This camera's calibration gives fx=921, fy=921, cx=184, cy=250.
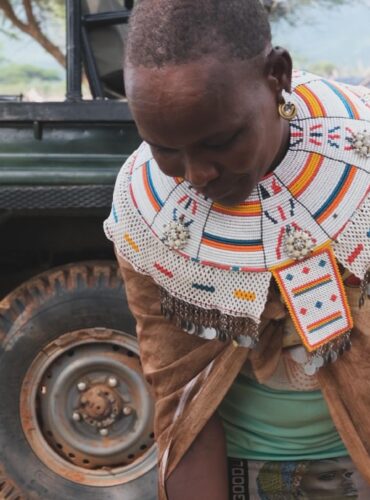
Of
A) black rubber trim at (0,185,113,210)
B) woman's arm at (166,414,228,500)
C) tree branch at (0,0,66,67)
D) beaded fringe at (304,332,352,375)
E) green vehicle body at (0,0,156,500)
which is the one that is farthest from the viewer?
tree branch at (0,0,66,67)

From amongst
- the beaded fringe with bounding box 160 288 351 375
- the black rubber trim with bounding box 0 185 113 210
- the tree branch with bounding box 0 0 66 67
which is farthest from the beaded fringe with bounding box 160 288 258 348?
the tree branch with bounding box 0 0 66 67

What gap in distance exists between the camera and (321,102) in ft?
5.01

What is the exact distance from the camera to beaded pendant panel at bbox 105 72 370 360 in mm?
1481

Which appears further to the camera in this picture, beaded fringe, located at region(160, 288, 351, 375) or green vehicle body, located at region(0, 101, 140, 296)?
green vehicle body, located at region(0, 101, 140, 296)

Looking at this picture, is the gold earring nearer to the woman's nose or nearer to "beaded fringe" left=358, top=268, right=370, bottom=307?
the woman's nose

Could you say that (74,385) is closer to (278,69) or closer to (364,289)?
(364,289)

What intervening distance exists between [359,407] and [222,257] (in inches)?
14.4

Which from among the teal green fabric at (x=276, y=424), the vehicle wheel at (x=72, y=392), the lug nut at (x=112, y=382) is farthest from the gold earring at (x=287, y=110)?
the lug nut at (x=112, y=382)

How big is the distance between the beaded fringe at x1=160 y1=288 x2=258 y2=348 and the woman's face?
0.24 m

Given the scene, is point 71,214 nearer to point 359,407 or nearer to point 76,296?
point 76,296

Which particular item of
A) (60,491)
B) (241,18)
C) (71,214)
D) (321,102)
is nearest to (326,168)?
(321,102)

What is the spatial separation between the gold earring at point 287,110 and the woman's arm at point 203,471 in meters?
0.60

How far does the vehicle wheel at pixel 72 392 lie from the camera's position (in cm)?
359

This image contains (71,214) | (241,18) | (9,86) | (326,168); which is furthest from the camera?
(9,86)
